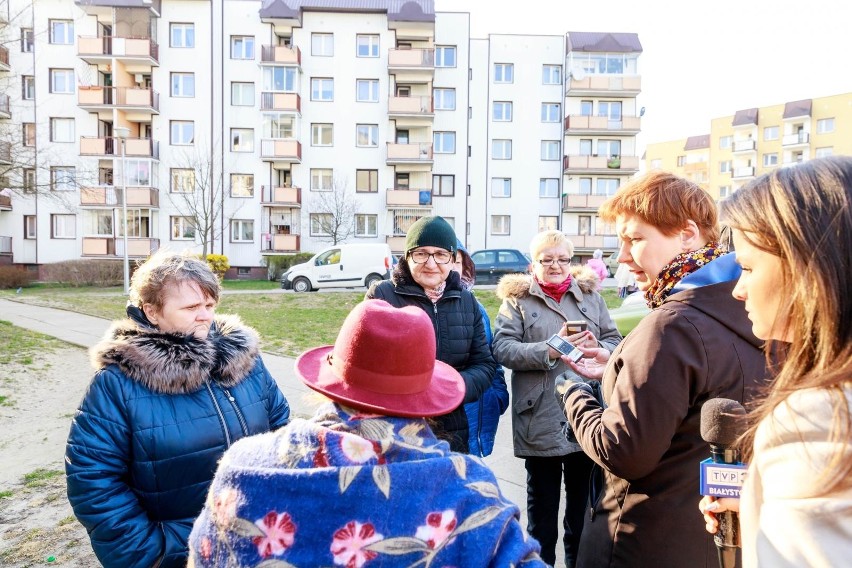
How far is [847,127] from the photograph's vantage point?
6206 centimetres

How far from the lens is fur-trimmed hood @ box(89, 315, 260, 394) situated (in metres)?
2.39

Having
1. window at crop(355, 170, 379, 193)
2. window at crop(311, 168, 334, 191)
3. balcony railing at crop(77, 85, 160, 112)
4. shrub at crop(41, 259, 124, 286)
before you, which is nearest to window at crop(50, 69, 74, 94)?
balcony railing at crop(77, 85, 160, 112)

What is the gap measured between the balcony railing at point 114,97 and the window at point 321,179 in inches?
427

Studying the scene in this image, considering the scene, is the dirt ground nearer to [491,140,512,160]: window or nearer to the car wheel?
the car wheel

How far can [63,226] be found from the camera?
1506 inches

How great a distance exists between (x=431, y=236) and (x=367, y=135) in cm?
3783

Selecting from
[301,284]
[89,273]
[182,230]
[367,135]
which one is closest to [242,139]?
[182,230]

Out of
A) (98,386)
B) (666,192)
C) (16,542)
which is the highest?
(666,192)

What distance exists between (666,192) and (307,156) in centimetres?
3948

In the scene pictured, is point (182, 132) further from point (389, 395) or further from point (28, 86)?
point (389, 395)

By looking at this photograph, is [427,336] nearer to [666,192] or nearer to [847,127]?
[666,192]

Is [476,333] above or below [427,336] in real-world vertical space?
below

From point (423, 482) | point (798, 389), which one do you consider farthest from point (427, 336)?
point (798, 389)

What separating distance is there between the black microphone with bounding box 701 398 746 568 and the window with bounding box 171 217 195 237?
40.4 m
